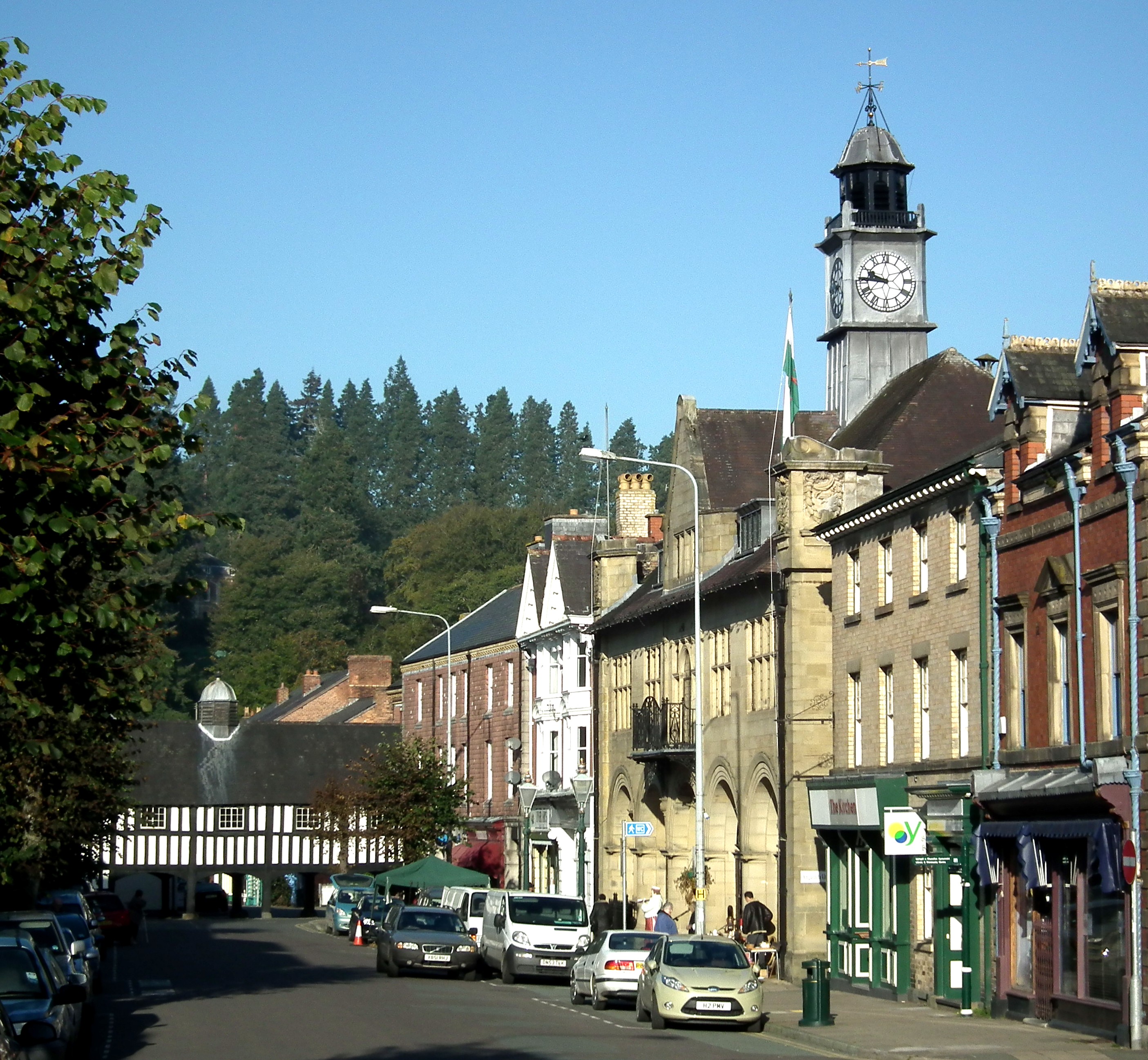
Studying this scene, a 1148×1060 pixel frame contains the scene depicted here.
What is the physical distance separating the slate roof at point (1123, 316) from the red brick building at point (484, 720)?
113 ft

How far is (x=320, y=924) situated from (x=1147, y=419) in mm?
54061

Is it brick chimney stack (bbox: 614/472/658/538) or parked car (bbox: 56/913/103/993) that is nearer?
parked car (bbox: 56/913/103/993)

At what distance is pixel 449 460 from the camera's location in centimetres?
19500

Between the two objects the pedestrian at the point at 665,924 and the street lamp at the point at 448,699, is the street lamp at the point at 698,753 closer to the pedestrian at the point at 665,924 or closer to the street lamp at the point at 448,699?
the pedestrian at the point at 665,924

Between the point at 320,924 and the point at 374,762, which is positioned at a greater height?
the point at 374,762

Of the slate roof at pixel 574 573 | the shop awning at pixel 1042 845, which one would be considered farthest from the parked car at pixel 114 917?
the shop awning at pixel 1042 845

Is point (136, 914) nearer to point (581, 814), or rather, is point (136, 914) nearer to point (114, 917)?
point (114, 917)

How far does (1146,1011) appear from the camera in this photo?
2294 centimetres

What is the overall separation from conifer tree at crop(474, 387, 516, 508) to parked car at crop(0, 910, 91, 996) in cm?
15976

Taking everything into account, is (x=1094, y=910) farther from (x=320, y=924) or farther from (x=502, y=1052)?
(x=320, y=924)

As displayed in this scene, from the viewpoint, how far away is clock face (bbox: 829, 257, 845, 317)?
4609cm

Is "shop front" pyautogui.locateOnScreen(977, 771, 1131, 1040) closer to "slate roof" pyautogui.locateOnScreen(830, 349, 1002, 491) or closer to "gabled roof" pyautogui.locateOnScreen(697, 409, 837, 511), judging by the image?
"slate roof" pyautogui.locateOnScreen(830, 349, 1002, 491)

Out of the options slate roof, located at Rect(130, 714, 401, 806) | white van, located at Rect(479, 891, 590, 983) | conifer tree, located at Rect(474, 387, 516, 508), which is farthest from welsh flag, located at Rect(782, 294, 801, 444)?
conifer tree, located at Rect(474, 387, 516, 508)

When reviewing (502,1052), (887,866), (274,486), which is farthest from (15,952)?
(274,486)
